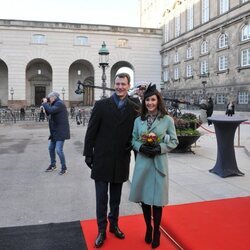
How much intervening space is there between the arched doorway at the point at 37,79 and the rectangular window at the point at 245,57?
31.9 meters

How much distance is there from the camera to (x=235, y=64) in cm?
3641

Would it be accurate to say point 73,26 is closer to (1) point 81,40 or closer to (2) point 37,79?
(1) point 81,40

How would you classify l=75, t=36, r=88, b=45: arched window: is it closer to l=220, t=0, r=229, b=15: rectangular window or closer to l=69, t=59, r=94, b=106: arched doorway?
l=69, t=59, r=94, b=106: arched doorway

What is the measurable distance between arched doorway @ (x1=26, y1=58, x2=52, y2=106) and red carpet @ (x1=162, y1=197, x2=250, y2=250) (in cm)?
5368

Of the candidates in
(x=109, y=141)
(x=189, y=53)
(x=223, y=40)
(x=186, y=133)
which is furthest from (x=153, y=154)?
(x=189, y=53)

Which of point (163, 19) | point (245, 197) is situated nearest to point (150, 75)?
point (163, 19)

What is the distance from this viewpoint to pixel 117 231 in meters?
4.46

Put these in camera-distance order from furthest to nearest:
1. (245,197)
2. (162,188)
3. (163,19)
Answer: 1. (163,19)
2. (245,197)
3. (162,188)

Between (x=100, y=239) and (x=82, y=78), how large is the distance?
55.9 meters

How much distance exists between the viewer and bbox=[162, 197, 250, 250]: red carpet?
4.15 metres

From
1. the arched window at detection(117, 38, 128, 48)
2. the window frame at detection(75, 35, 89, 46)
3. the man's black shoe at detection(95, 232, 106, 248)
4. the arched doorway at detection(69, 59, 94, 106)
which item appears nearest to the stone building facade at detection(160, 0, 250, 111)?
the arched window at detection(117, 38, 128, 48)

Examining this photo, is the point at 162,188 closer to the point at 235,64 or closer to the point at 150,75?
the point at 235,64

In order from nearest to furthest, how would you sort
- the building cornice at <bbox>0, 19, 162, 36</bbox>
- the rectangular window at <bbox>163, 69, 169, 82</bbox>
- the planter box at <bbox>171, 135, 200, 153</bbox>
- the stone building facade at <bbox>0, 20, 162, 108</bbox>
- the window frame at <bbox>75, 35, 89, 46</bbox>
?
the planter box at <bbox>171, 135, 200, 153</bbox> → the building cornice at <bbox>0, 19, 162, 36</bbox> → the stone building facade at <bbox>0, 20, 162, 108</bbox> → the window frame at <bbox>75, 35, 89, 46</bbox> → the rectangular window at <bbox>163, 69, 169, 82</bbox>

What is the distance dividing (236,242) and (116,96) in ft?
7.31
